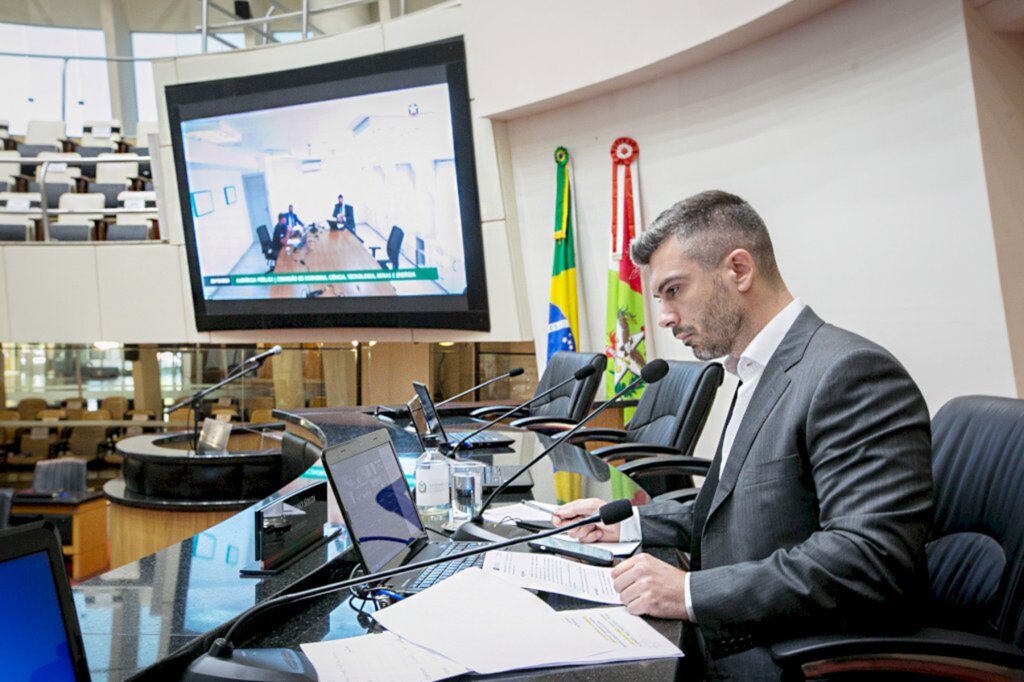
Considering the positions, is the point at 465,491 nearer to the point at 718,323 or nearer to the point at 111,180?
the point at 718,323

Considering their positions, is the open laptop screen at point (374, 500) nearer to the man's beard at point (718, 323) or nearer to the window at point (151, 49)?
the man's beard at point (718, 323)

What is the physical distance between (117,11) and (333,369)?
8528 mm

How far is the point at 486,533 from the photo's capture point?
1.67 m

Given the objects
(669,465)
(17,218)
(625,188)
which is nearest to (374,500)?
(669,465)

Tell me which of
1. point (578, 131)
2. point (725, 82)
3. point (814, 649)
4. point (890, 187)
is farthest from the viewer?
point (578, 131)

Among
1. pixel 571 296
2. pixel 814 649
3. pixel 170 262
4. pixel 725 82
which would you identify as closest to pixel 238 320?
pixel 170 262

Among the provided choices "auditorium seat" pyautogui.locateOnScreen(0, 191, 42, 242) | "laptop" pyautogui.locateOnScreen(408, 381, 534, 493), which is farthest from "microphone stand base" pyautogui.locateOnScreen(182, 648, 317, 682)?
"auditorium seat" pyautogui.locateOnScreen(0, 191, 42, 242)

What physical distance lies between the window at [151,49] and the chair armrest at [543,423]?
1093 cm

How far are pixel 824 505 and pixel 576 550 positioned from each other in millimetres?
450

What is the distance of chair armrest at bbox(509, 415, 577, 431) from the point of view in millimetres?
3864

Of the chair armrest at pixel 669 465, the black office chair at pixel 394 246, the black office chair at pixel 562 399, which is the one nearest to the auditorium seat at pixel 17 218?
the black office chair at pixel 394 246

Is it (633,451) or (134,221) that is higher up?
(134,221)

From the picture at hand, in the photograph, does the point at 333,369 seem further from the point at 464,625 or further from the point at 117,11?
the point at 117,11

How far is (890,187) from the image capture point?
357 cm
